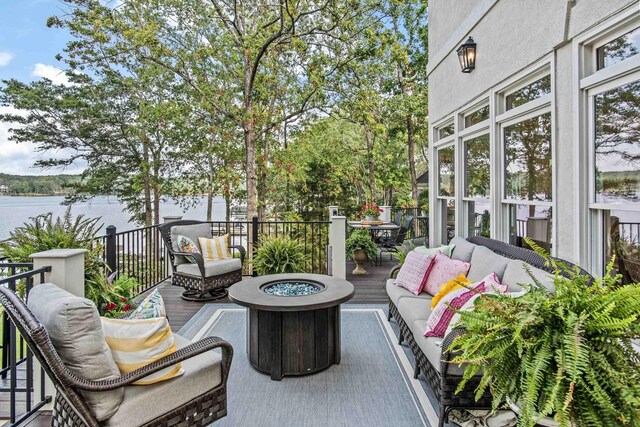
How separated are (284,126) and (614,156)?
453 inches

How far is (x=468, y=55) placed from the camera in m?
4.24

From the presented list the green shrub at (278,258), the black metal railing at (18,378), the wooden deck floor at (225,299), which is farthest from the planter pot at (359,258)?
the black metal railing at (18,378)

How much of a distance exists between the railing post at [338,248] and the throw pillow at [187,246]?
6.87 feet

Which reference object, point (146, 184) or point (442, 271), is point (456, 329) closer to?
point (442, 271)

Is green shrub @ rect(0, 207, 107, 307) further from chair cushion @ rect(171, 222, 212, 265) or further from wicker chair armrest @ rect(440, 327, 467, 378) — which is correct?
wicker chair armrest @ rect(440, 327, 467, 378)

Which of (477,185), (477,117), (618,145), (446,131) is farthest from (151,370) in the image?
(446,131)

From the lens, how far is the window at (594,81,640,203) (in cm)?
207

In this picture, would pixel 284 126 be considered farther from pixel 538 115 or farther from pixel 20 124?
pixel 538 115

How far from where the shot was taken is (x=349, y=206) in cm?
1552

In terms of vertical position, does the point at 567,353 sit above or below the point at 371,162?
below

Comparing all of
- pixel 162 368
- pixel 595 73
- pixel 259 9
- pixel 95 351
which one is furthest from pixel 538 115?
pixel 259 9

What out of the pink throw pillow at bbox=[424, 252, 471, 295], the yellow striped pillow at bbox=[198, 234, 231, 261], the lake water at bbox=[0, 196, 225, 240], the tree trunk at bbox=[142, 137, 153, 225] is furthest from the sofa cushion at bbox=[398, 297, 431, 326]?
the tree trunk at bbox=[142, 137, 153, 225]

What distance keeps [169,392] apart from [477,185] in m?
4.16

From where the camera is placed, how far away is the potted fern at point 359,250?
6.72 metres
